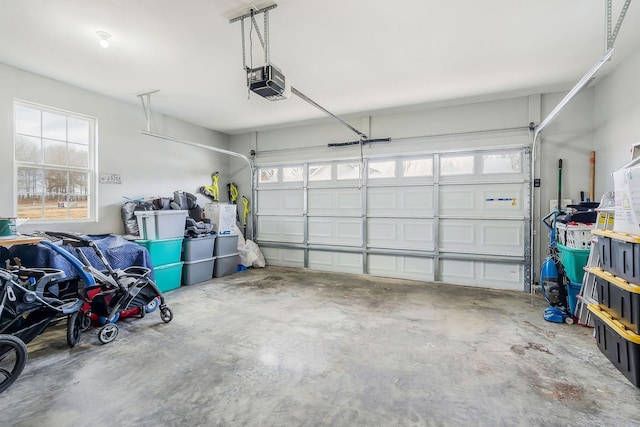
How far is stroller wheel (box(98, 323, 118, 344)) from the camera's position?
9.30ft

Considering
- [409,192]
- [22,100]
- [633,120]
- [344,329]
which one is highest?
[22,100]

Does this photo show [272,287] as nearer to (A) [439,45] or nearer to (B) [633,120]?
(A) [439,45]

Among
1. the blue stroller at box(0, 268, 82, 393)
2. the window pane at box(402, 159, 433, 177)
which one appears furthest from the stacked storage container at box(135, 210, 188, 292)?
the window pane at box(402, 159, 433, 177)

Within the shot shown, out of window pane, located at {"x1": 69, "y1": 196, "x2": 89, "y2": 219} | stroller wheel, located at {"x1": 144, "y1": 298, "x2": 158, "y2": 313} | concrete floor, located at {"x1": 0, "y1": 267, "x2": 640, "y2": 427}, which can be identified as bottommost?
concrete floor, located at {"x1": 0, "y1": 267, "x2": 640, "y2": 427}

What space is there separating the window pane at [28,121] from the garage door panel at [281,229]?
13.2 ft

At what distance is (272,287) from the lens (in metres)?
4.98

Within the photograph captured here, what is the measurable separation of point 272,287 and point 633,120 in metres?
5.16

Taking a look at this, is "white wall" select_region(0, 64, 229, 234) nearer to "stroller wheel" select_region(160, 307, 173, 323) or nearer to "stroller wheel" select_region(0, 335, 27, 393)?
"stroller wheel" select_region(160, 307, 173, 323)

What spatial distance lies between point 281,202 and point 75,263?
4300 millimetres

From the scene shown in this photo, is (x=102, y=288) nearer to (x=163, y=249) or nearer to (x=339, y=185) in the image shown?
(x=163, y=249)

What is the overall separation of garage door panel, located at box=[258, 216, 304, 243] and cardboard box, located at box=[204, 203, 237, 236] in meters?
1.08

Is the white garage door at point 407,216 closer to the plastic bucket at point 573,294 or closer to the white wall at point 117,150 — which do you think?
the plastic bucket at point 573,294

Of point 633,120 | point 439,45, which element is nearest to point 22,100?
point 439,45

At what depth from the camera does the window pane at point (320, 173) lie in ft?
20.6
